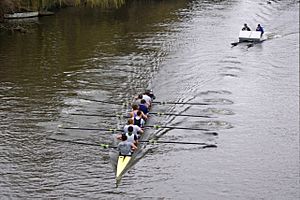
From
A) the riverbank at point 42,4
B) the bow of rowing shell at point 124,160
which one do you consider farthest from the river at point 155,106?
the riverbank at point 42,4

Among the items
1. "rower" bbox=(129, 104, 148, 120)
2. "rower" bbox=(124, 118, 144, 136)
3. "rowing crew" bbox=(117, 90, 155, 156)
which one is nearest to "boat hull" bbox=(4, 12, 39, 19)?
"rowing crew" bbox=(117, 90, 155, 156)

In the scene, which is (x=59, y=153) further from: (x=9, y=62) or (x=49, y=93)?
(x=9, y=62)

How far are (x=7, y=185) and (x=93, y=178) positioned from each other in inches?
114

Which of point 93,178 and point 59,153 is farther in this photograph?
point 59,153

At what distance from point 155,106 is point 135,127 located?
187 inches

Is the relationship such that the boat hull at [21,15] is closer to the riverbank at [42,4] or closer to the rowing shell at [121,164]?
the riverbank at [42,4]

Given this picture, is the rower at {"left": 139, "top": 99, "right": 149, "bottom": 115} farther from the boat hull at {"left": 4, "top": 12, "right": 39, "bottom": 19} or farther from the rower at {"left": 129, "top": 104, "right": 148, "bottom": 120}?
the boat hull at {"left": 4, "top": 12, "right": 39, "bottom": 19}

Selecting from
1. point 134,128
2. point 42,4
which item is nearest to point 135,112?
point 134,128

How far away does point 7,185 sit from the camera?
1800 cm

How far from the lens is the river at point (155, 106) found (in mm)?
18609

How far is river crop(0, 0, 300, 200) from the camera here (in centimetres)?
1861

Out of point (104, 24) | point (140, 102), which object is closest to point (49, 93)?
point (140, 102)

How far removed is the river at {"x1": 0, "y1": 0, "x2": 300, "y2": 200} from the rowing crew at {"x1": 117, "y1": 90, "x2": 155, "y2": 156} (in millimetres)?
692

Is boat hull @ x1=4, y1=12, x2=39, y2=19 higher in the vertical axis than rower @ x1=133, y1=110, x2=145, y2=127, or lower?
higher
